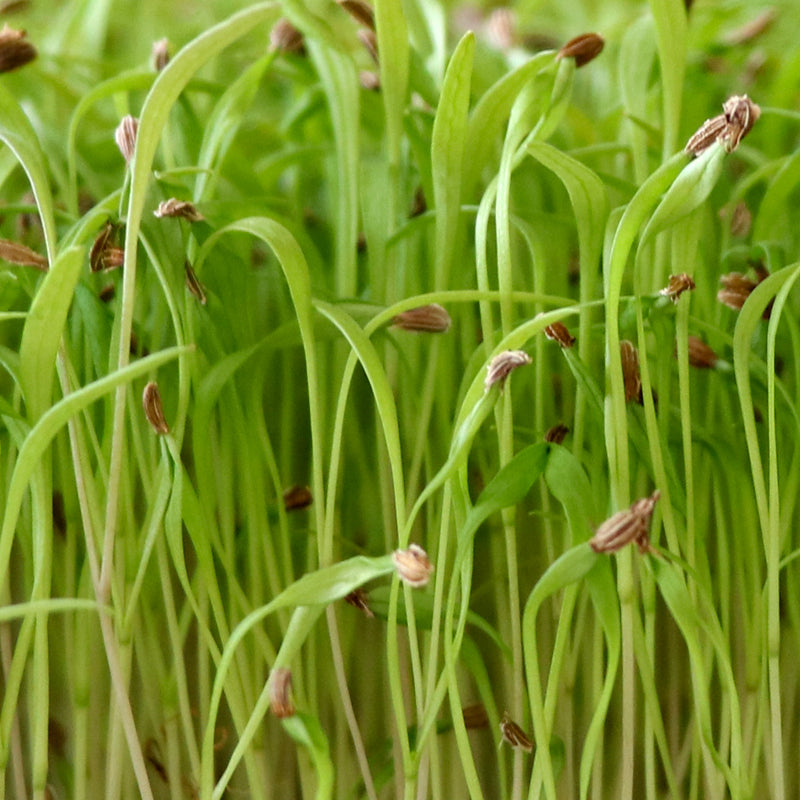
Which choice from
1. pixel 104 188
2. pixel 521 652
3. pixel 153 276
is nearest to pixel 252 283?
pixel 153 276

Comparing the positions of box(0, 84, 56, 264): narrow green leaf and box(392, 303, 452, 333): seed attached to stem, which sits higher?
box(0, 84, 56, 264): narrow green leaf

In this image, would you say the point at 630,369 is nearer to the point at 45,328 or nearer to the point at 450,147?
the point at 450,147

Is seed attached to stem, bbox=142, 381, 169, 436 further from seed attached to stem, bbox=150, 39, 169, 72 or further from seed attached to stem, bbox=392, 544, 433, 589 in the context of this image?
seed attached to stem, bbox=150, 39, 169, 72

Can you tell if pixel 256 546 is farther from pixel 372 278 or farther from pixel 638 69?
pixel 638 69

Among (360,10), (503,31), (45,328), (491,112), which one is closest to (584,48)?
(491,112)

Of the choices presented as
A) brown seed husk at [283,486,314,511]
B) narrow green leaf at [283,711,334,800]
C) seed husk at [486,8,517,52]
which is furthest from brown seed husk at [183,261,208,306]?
seed husk at [486,8,517,52]

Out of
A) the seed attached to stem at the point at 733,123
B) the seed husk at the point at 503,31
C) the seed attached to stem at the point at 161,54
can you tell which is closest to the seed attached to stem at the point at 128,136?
the seed attached to stem at the point at 161,54
